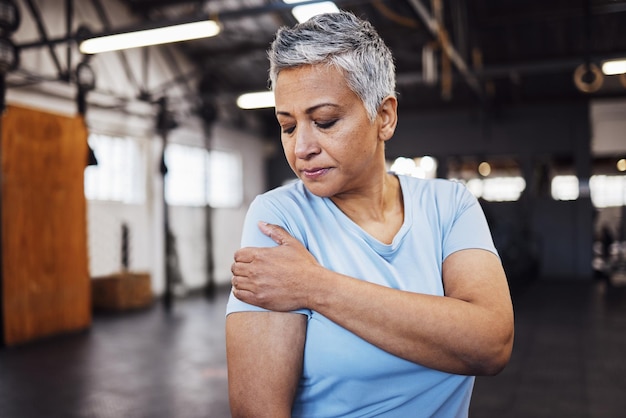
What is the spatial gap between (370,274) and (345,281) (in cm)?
9

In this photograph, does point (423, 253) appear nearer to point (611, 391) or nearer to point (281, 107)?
point (281, 107)

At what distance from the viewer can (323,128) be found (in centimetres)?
101

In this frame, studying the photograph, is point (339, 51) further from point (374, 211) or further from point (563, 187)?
point (563, 187)

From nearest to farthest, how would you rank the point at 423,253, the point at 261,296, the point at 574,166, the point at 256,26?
the point at 261,296, the point at 423,253, the point at 256,26, the point at 574,166

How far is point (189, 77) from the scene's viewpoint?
11.0m

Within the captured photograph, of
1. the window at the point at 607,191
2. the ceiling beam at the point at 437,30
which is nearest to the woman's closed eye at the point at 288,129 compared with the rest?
the ceiling beam at the point at 437,30

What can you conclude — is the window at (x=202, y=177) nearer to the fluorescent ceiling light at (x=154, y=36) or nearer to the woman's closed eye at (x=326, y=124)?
the fluorescent ceiling light at (x=154, y=36)

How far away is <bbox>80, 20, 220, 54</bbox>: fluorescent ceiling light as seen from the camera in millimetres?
4949

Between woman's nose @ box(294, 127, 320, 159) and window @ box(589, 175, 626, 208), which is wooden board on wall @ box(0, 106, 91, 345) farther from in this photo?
window @ box(589, 175, 626, 208)

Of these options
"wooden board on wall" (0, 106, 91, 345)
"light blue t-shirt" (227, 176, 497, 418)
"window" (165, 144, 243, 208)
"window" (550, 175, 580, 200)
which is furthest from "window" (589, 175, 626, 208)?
"light blue t-shirt" (227, 176, 497, 418)

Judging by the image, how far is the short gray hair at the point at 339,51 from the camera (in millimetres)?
985

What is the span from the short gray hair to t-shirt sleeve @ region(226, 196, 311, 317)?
24 cm

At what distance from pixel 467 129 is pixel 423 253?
12319 millimetres

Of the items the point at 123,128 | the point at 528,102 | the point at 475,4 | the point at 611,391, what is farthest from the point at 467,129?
the point at 611,391
